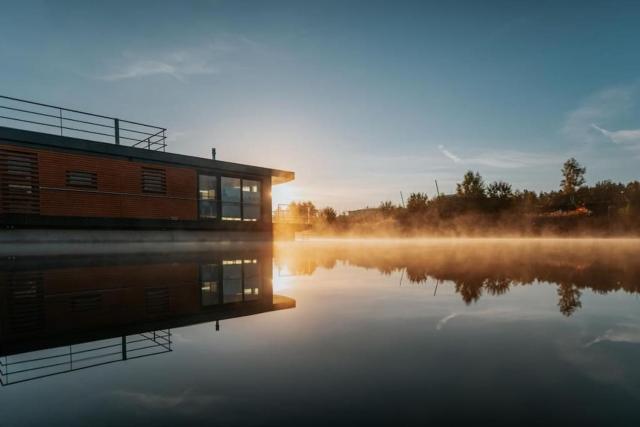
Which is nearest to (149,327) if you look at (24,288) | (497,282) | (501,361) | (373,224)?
(501,361)

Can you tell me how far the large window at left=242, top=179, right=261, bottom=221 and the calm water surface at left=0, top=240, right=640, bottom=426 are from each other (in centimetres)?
1524

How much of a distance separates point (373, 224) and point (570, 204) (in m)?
Answer: 28.2

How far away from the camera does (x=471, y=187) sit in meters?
49.5

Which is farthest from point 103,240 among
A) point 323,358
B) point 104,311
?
point 323,358

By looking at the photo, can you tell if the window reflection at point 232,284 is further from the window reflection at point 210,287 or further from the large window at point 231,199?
the large window at point 231,199

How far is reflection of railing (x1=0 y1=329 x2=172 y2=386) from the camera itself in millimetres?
2473

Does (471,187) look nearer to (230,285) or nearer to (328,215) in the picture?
(328,215)

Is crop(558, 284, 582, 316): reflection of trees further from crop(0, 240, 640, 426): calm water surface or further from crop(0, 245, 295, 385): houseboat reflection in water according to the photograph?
crop(0, 245, 295, 385): houseboat reflection in water

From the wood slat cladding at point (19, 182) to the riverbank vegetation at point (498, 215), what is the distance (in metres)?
24.1

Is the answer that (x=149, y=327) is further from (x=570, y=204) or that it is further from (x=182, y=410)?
(x=570, y=204)

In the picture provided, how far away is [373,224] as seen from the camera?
50438mm

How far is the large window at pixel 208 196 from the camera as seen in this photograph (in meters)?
19.0

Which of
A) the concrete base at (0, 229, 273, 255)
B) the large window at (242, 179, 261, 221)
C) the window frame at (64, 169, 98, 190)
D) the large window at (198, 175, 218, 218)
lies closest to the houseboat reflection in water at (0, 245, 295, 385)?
the concrete base at (0, 229, 273, 255)

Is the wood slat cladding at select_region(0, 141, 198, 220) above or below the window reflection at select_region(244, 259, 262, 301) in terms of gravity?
above
